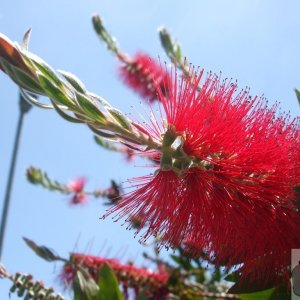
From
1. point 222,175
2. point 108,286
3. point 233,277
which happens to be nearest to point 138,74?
point 108,286

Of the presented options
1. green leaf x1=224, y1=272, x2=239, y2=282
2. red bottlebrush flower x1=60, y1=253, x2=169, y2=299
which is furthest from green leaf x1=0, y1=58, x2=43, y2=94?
red bottlebrush flower x1=60, y1=253, x2=169, y2=299

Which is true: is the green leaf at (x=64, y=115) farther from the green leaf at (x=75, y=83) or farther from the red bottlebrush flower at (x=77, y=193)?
the red bottlebrush flower at (x=77, y=193)

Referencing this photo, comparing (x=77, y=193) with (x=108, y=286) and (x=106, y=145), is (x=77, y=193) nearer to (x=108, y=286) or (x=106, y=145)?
(x=106, y=145)

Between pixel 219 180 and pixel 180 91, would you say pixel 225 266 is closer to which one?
pixel 219 180

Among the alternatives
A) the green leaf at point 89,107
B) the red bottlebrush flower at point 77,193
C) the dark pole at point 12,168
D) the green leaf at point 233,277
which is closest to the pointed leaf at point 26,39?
the green leaf at point 89,107

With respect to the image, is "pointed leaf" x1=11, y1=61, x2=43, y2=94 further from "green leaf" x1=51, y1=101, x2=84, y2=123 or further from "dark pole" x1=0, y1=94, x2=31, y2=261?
"dark pole" x1=0, y1=94, x2=31, y2=261

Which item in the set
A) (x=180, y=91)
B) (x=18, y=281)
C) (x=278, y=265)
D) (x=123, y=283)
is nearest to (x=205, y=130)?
(x=180, y=91)
